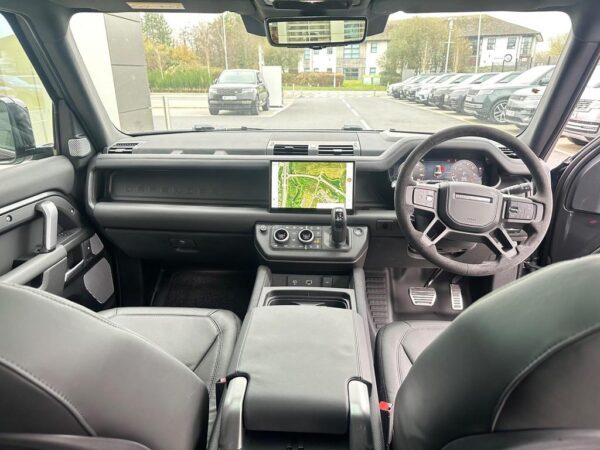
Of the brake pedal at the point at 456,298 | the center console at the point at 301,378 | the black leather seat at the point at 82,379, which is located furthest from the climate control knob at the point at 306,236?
the black leather seat at the point at 82,379

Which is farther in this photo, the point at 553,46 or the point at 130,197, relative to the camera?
the point at 130,197

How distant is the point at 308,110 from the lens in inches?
108

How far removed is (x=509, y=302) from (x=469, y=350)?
93mm

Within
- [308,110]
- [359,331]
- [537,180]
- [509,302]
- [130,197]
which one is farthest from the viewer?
[308,110]

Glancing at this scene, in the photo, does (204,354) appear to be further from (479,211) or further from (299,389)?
(479,211)

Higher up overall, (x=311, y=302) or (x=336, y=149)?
(x=336, y=149)

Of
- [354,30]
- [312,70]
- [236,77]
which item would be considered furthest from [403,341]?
[236,77]

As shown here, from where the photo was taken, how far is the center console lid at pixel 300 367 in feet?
3.57

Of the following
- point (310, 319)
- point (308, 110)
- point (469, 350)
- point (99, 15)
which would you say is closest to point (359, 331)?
point (310, 319)

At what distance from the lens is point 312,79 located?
8.04 feet

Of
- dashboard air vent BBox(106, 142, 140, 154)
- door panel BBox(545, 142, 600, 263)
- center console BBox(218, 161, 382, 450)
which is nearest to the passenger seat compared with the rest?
center console BBox(218, 161, 382, 450)

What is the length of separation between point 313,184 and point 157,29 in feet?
3.95

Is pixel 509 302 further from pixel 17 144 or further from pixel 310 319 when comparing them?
pixel 17 144

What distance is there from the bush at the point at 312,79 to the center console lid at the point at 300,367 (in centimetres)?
141
